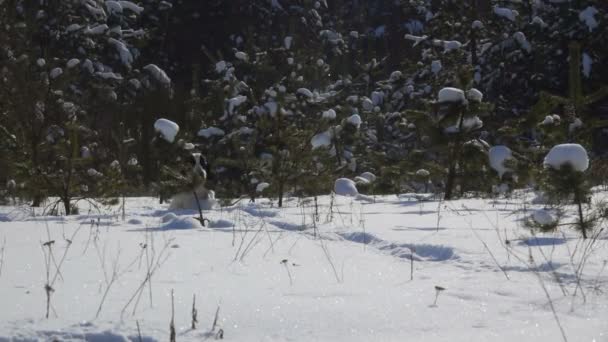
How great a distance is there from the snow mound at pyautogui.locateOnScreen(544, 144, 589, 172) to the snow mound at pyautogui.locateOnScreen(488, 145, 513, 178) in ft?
13.6

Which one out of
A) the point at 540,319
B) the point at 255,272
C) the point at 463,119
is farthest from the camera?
the point at 463,119

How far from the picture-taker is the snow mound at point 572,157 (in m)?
3.27

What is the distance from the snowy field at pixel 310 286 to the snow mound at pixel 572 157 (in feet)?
1.54

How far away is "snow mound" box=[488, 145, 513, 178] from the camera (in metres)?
7.39

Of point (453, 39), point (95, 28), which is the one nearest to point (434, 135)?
point (453, 39)

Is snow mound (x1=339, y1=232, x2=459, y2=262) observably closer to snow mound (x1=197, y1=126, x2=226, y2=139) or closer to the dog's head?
the dog's head

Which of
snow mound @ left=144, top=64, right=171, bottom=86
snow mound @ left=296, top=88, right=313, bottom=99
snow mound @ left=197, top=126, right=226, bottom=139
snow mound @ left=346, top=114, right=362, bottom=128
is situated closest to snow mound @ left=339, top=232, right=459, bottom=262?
snow mound @ left=346, top=114, right=362, bottom=128

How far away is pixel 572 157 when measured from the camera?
3273 mm

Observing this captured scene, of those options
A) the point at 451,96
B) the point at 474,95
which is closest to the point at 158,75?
the point at 451,96

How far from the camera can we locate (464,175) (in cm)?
795

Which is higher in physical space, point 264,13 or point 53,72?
point 264,13

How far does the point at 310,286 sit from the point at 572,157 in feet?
6.95

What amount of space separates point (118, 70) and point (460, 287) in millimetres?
17961

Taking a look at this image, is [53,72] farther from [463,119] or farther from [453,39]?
[453,39]
